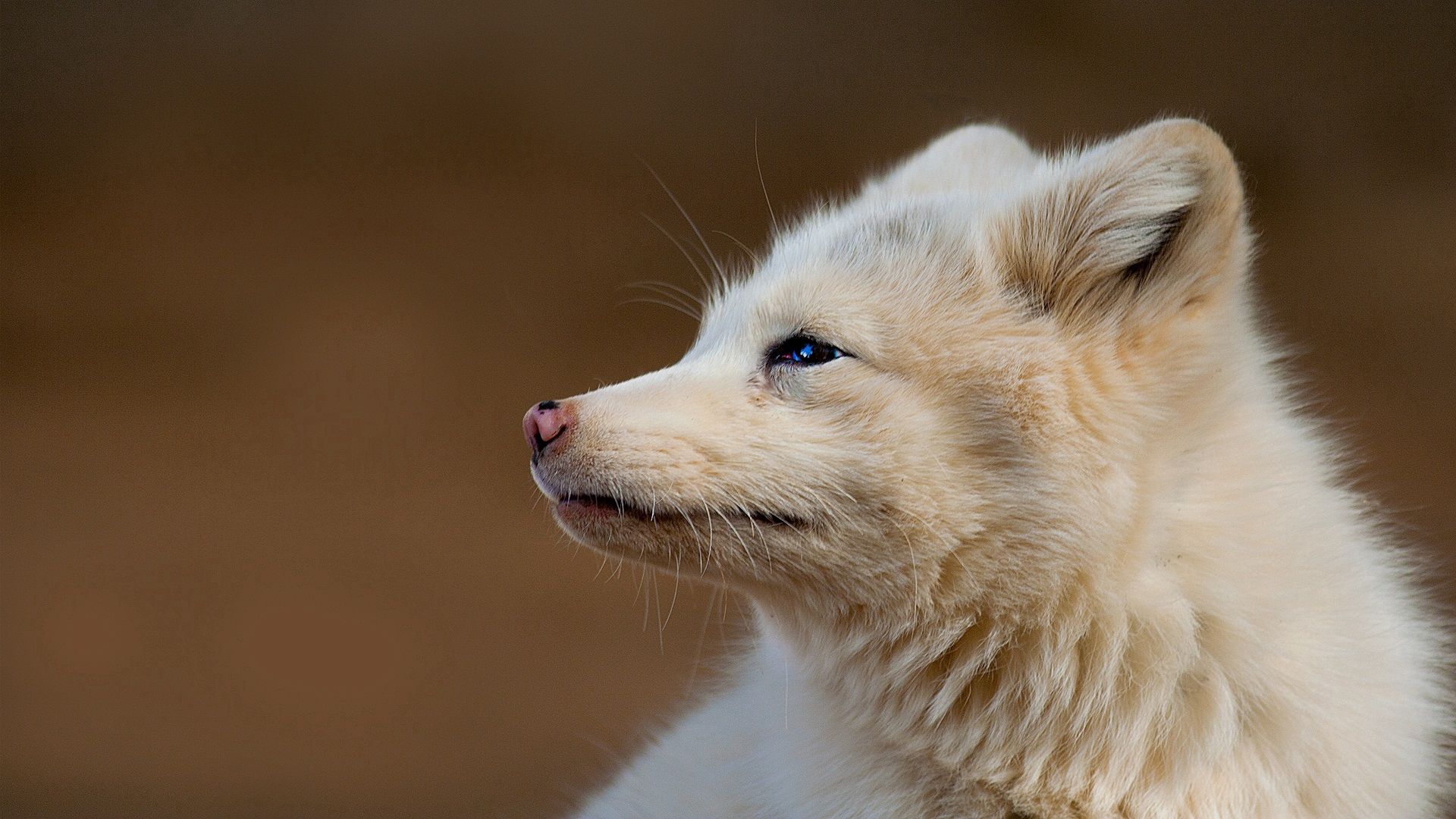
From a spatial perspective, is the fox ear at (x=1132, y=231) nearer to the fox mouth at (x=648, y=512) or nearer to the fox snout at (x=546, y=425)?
the fox mouth at (x=648, y=512)

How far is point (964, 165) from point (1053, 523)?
2.71 feet

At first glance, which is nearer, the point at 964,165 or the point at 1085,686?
the point at 1085,686

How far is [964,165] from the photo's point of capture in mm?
2127

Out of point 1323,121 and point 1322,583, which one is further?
point 1323,121

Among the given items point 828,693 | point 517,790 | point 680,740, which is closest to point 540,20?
point 517,790

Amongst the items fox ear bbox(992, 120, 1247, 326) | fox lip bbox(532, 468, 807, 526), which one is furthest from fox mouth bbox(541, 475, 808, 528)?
fox ear bbox(992, 120, 1247, 326)

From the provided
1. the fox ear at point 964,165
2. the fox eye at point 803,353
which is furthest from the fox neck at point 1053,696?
the fox ear at point 964,165

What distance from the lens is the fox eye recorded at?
1.64 m

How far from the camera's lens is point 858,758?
5.39ft

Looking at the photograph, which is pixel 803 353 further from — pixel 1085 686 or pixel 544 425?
pixel 1085 686

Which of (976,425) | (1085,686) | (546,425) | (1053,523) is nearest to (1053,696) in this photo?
(1085,686)

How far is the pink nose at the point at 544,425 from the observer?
5.12ft

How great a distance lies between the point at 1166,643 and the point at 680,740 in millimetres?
874

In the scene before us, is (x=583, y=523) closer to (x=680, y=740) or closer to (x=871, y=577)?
(x=871, y=577)
